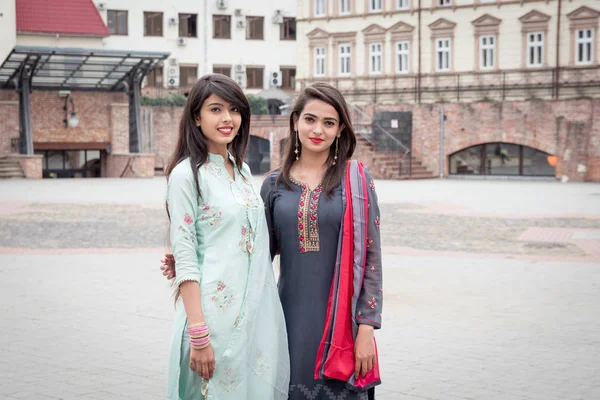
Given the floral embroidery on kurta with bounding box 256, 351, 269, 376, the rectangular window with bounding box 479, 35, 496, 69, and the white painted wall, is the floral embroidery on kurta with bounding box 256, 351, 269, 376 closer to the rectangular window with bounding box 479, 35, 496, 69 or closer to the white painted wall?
the white painted wall

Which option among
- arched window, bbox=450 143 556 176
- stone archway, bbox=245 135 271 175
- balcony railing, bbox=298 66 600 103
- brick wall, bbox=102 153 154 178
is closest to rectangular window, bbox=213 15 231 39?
stone archway, bbox=245 135 271 175

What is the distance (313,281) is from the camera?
13.8 feet

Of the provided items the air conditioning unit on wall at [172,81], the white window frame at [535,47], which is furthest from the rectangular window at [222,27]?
the white window frame at [535,47]

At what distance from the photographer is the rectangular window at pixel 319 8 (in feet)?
176

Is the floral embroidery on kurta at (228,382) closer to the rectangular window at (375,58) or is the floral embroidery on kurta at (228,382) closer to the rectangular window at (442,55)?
the rectangular window at (442,55)

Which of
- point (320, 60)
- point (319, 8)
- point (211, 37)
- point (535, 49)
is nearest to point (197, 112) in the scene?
point (535, 49)

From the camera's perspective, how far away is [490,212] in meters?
23.9

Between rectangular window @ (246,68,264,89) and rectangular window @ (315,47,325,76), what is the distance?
11779 mm

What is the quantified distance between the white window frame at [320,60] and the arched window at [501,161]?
10008 mm

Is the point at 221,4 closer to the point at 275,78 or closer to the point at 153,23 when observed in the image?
the point at 153,23

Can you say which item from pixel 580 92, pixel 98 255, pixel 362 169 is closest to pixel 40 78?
pixel 580 92

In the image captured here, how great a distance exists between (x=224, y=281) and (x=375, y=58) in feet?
160

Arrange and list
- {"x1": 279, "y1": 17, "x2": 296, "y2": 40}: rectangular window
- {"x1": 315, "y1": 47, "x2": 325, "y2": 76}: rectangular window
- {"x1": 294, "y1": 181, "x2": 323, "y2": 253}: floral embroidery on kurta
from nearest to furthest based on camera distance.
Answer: {"x1": 294, "y1": 181, "x2": 323, "y2": 253}: floral embroidery on kurta < {"x1": 315, "y1": 47, "x2": 325, "y2": 76}: rectangular window < {"x1": 279, "y1": 17, "x2": 296, "y2": 40}: rectangular window

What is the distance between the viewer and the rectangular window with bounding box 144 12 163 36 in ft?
206
